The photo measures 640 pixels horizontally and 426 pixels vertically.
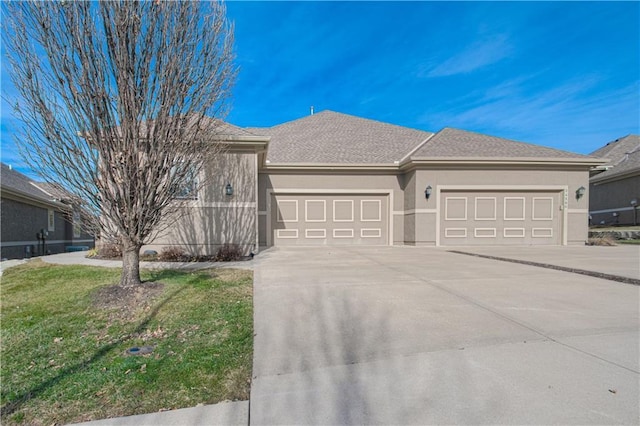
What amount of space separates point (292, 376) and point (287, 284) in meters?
2.90

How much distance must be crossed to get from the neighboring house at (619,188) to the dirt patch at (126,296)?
21.3 meters

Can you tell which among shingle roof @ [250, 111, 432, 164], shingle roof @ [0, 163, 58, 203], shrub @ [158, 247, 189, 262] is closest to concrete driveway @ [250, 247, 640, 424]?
Result: shrub @ [158, 247, 189, 262]

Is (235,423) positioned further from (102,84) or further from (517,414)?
(102,84)

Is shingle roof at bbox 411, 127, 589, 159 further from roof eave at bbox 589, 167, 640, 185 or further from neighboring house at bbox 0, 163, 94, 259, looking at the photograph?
neighboring house at bbox 0, 163, 94, 259

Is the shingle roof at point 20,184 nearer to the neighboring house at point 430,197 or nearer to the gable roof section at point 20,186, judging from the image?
the gable roof section at point 20,186

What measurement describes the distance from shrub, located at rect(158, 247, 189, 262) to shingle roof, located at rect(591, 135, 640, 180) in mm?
23058

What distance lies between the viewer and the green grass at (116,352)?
7.72ft

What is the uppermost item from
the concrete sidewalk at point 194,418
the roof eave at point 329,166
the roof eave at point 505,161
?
the roof eave at point 505,161

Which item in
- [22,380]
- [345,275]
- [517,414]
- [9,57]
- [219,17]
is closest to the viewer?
[517,414]

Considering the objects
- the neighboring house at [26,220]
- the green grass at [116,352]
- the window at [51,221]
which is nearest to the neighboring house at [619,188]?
the green grass at [116,352]

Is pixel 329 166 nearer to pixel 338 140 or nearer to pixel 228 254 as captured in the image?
Result: pixel 338 140

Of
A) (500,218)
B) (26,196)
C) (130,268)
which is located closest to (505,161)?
(500,218)

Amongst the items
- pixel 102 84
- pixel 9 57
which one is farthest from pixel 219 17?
pixel 9 57

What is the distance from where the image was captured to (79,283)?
570 centimetres
